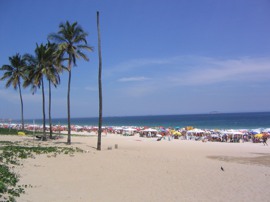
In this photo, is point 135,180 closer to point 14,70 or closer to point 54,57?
point 54,57

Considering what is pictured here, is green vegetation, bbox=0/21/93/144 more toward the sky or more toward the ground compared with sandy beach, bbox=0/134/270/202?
more toward the sky

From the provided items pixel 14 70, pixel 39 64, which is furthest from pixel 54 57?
pixel 14 70

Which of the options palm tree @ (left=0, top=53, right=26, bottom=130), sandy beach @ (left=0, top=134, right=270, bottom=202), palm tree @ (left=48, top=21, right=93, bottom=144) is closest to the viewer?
sandy beach @ (left=0, top=134, right=270, bottom=202)

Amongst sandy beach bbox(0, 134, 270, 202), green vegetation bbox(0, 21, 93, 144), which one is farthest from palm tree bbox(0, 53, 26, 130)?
sandy beach bbox(0, 134, 270, 202)

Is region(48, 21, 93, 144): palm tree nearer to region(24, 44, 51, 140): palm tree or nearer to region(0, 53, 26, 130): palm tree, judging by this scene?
region(24, 44, 51, 140): palm tree

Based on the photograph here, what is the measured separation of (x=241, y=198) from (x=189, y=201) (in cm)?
175

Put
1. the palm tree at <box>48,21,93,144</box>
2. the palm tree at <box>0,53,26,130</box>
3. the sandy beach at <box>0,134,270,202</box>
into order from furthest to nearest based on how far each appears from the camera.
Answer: the palm tree at <box>0,53,26,130</box> < the palm tree at <box>48,21,93,144</box> < the sandy beach at <box>0,134,270,202</box>

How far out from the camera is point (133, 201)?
25.7 ft

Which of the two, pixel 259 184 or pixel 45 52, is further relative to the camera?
pixel 45 52

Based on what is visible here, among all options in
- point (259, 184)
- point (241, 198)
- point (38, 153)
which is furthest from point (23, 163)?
point (259, 184)

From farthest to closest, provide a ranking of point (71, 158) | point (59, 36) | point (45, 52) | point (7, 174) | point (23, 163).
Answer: point (45, 52) → point (59, 36) → point (71, 158) → point (23, 163) → point (7, 174)

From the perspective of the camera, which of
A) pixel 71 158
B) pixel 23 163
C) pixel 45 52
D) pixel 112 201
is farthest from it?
pixel 45 52

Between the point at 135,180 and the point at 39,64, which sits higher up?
the point at 39,64

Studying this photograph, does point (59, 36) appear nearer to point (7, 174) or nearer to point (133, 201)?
point (7, 174)
